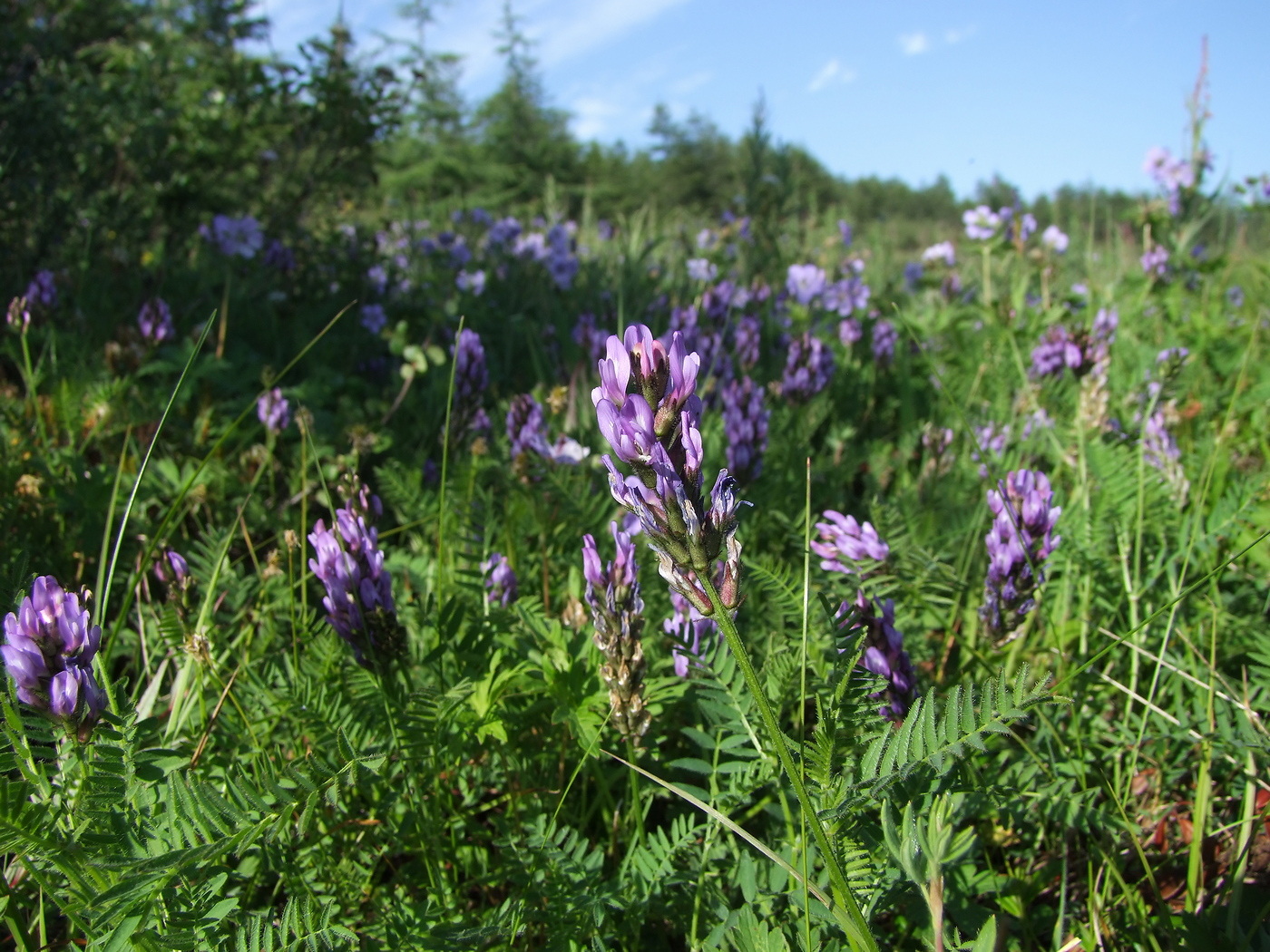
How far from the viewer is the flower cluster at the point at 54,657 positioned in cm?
113

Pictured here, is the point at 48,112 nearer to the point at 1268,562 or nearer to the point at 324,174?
the point at 324,174

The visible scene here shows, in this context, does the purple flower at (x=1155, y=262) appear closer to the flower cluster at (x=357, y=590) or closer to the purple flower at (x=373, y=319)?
the purple flower at (x=373, y=319)

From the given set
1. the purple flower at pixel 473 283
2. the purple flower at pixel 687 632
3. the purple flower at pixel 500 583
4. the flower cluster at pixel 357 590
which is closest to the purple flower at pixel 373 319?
the purple flower at pixel 473 283

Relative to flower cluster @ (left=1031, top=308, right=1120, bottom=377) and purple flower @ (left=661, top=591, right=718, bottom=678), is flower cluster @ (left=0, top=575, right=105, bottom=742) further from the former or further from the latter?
flower cluster @ (left=1031, top=308, right=1120, bottom=377)

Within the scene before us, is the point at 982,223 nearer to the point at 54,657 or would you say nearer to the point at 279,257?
the point at 279,257

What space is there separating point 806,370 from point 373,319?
93.3 inches

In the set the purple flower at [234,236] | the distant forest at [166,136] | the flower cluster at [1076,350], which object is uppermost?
the distant forest at [166,136]

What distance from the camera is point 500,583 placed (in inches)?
77.4

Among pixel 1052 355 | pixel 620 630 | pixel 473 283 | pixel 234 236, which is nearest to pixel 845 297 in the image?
pixel 1052 355

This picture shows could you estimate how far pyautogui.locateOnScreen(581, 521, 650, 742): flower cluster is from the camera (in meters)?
1.38

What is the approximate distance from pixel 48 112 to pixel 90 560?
3.05m

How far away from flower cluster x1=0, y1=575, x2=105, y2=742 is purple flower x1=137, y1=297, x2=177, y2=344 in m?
2.33

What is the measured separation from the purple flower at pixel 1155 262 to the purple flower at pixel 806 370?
2.64 meters

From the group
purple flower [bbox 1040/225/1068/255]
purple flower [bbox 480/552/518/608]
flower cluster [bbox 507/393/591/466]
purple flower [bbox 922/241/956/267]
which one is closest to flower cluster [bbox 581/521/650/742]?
purple flower [bbox 480/552/518/608]
